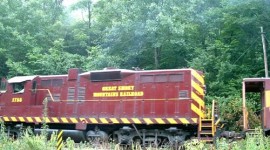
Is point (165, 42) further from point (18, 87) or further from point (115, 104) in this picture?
point (18, 87)

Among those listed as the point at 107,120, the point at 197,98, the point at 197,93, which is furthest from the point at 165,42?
the point at 107,120

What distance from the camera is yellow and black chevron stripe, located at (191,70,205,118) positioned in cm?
1307

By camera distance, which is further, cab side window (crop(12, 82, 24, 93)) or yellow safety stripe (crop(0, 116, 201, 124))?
cab side window (crop(12, 82, 24, 93))

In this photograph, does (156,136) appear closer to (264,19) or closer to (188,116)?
(188,116)

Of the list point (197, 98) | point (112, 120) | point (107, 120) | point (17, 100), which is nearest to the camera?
point (197, 98)

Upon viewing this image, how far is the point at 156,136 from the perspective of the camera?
1321cm

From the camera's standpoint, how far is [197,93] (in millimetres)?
13516

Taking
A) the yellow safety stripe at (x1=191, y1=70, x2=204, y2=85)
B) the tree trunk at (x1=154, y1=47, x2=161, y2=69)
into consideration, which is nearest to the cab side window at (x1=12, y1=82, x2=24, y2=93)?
the yellow safety stripe at (x1=191, y1=70, x2=204, y2=85)

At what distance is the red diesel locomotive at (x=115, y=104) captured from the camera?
1326cm

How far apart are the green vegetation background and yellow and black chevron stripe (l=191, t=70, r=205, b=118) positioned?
3.41m

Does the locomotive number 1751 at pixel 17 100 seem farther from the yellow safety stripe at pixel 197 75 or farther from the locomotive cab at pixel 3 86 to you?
the yellow safety stripe at pixel 197 75

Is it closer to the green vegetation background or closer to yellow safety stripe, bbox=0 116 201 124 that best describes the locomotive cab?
yellow safety stripe, bbox=0 116 201 124

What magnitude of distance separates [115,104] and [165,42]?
29.8ft

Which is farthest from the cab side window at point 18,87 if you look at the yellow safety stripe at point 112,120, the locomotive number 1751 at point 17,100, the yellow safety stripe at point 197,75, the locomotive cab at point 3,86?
the yellow safety stripe at point 197,75
